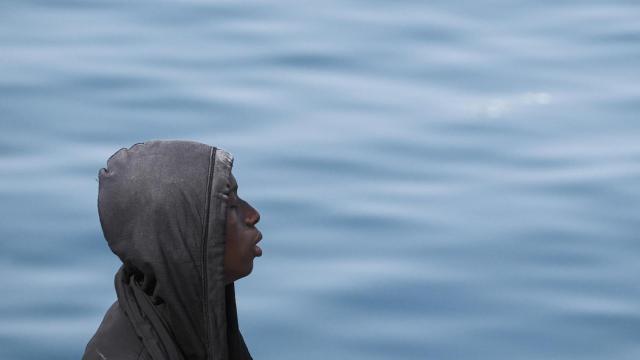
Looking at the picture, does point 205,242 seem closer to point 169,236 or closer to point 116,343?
point 169,236

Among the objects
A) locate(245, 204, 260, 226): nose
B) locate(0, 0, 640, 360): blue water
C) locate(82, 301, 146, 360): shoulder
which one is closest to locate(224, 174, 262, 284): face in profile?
locate(245, 204, 260, 226): nose

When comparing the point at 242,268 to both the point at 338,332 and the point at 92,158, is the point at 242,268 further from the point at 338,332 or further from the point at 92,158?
the point at 92,158

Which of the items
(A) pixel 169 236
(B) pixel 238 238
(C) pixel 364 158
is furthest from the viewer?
(C) pixel 364 158

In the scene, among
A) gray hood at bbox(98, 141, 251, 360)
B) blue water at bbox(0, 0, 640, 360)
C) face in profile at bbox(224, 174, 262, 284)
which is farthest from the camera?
blue water at bbox(0, 0, 640, 360)

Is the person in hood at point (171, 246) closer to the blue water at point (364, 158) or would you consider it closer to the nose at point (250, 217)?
the nose at point (250, 217)

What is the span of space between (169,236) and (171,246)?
2cm

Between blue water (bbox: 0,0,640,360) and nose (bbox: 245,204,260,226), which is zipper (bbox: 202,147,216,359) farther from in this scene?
blue water (bbox: 0,0,640,360)

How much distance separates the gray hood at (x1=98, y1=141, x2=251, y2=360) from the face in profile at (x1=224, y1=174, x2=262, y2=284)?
0.12 ft

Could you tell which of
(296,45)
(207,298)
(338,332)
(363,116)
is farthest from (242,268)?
(296,45)

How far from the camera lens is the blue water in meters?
5.85

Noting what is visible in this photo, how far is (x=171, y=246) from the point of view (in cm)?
286

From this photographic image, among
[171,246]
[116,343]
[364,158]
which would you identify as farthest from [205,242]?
[364,158]

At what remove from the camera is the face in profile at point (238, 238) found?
295 centimetres

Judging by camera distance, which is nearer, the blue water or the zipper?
the zipper
